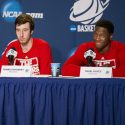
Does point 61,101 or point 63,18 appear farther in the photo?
point 63,18

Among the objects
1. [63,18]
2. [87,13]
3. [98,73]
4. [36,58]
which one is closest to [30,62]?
[36,58]

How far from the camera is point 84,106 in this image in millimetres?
2260

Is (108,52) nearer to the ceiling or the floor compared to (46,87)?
nearer to the ceiling

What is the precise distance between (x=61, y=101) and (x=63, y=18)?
227cm

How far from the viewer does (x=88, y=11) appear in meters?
4.32

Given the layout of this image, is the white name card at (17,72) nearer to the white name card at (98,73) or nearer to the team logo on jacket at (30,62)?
the white name card at (98,73)

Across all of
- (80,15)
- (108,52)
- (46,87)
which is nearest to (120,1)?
(80,15)

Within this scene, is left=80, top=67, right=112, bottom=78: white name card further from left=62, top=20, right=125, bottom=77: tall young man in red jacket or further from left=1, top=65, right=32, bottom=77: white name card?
left=62, top=20, right=125, bottom=77: tall young man in red jacket

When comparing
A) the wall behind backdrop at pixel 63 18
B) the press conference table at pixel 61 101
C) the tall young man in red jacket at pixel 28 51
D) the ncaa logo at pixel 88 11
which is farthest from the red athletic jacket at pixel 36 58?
the ncaa logo at pixel 88 11

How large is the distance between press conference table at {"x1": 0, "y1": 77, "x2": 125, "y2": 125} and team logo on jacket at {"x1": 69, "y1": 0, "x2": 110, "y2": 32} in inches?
83.4

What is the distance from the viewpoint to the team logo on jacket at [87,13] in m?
4.31

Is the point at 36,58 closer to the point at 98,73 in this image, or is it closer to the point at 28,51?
the point at 28,51

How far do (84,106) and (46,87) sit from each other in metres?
0.30

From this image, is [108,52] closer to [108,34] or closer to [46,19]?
[108,34]
